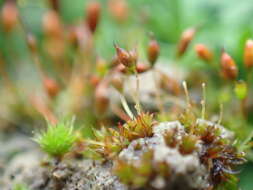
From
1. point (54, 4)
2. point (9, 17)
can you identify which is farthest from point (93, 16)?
point (9, 17)

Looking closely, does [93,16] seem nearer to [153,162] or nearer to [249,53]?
[249,53]

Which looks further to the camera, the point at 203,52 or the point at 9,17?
the point at 9,17

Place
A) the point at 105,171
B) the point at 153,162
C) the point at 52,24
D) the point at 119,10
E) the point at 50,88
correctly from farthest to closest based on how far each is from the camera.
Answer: the point at 119,10
the point at 52,24
the point at 50,88
the point at 105,171
the point at 153,162

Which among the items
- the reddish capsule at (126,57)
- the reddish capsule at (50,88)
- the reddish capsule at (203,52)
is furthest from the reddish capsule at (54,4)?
the reddish capsule at (126,57)

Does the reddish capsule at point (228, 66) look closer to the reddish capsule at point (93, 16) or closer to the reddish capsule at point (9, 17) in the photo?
the reddish capsule at point (93, 16)

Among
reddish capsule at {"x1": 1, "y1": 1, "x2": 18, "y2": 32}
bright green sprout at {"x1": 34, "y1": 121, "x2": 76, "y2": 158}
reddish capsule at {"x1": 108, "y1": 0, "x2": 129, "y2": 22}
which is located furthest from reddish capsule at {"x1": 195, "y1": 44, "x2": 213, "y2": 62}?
reddish capsule at {"x1": 1, "y1": 1, "x2": 18, "y2": 32}

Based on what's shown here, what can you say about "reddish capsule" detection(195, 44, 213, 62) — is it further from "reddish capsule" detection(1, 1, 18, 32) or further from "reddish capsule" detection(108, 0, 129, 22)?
"reddish capsule" detection(1, 1, 18, 32)
